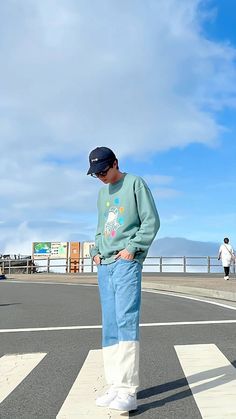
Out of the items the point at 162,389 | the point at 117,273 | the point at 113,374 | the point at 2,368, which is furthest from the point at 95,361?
the point at 117,273

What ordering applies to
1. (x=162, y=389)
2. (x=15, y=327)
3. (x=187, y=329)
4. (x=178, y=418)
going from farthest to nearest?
(x=15, y=327)
(x=187, y=329)
(x=162, y=389)
(x=178, y=418)

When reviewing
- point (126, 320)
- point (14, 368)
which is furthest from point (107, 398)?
point (14, 368)

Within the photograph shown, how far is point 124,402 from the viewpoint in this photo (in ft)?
12.7

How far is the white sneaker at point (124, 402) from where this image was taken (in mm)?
3863

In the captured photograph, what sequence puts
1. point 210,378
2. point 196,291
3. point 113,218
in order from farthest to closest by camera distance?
1. point 196,291
2. point 210,378
3. point 113,218

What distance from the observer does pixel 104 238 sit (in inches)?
164

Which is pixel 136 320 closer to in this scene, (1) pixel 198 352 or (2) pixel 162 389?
(2) pixel 162 389

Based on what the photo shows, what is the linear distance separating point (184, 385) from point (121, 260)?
153cm

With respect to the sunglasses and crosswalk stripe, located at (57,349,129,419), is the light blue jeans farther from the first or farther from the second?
the sunglasses

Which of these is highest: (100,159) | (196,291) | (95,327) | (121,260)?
(100,159)

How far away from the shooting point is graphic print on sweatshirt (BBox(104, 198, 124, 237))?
13.4 feet

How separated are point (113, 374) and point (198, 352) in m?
2.52

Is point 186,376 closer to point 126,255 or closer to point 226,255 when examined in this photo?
point 126,255

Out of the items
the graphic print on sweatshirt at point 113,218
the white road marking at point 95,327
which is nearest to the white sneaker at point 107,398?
the graphic print on sweatshirt at point 113,218
